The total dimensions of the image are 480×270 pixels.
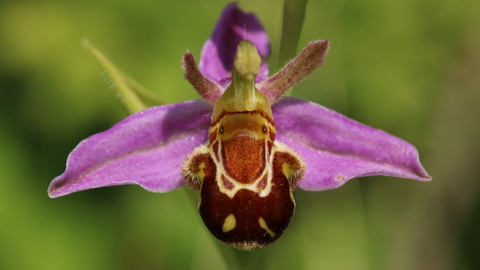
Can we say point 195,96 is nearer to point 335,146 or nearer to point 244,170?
point 335,146

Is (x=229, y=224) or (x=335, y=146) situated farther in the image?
(x=335, y=146)

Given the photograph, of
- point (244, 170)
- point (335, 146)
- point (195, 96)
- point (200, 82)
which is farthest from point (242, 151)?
point (195, 96)

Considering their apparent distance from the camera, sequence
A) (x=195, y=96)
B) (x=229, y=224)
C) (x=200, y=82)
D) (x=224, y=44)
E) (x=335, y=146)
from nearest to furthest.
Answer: (x=229, y=224) < (x=200, y=82) < (x=335, y=146) < (x=224, y=44) < (x=195, y=96)

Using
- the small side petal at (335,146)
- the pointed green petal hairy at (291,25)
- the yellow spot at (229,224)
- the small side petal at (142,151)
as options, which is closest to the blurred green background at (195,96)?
the small side petal at (335,146)

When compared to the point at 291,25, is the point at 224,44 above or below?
below

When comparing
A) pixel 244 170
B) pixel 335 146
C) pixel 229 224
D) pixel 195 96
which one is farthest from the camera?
pixel 195 96

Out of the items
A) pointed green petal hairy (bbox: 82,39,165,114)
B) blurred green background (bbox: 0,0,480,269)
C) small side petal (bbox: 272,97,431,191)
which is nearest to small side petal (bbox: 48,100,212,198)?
pointed green petal hairy (bbox: 82,39,165,114)

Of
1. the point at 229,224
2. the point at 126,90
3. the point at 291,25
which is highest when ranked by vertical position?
the point at 291,25

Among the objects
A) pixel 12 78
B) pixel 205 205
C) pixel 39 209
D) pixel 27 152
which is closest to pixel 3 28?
pixel 12 78

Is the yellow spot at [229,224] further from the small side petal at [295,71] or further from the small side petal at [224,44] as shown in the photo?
the small side petal at [224,44]
